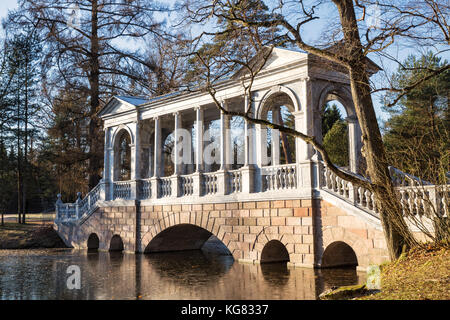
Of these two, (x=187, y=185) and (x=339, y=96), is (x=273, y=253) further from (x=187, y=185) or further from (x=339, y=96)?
(x=339, y=96)

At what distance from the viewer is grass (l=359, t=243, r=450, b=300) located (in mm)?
6688

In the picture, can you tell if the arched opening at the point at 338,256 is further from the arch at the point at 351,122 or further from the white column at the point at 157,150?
the white column at the point at 157,150

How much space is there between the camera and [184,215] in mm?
16547

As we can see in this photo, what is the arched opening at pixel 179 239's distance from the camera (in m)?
18.3

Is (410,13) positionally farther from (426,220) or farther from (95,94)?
(95,94)

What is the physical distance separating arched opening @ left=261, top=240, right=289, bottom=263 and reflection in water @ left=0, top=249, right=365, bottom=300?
0.36 meters

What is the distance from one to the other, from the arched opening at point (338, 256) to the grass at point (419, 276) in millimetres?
2728

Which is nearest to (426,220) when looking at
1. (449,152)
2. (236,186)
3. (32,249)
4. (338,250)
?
(449,152)

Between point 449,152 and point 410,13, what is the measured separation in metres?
2.87

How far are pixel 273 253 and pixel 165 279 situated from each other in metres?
3.78

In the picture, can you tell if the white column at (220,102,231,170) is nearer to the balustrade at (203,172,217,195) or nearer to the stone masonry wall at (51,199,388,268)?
the balustrade at (203,172,217,195)

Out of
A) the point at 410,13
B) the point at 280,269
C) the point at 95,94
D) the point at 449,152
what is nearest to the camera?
the point at 449,152

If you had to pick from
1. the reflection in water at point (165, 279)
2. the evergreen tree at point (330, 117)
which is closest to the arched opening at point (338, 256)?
the reflection in water at point (165, 279)
